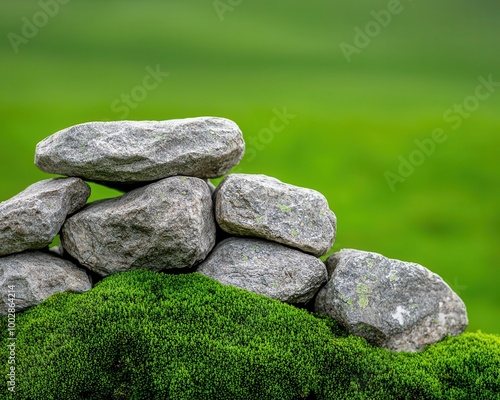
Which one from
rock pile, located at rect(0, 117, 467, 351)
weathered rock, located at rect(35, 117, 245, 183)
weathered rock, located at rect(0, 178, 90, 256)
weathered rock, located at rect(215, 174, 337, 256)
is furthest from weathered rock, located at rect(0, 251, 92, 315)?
weathered rock, located at rect(215, 174, 337, 256)

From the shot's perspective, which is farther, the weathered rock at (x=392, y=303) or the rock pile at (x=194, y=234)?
the rock pile at (x=194, y=234)

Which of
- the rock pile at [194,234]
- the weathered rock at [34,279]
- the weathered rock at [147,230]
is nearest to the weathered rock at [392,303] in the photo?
the rock pile at [194,234]

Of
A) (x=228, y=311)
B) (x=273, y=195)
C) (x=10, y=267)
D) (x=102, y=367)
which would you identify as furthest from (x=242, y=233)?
→ (x=10, y=267)

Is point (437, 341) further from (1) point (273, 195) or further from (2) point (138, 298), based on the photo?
(2) point (138, 298)

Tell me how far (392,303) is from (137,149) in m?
4.24

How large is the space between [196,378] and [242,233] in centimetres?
233

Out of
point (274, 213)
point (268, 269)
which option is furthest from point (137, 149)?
point (268, 269)

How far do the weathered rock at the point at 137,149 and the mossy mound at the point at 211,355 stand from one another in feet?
5.51

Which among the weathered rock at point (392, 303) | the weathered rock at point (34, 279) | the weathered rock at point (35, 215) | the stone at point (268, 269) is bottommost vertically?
the weathered rock at point (34, 279)

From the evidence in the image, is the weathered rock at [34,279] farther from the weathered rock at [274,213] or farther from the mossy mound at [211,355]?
the weathered rock at [274,213]

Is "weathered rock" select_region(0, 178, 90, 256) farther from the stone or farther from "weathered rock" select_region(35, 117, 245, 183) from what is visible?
the stone

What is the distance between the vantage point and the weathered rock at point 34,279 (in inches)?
328

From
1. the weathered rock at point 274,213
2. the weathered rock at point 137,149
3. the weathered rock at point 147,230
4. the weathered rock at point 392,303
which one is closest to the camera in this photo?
the weathered rock at point 392,303

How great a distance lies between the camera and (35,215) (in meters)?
8.25
